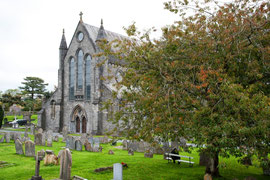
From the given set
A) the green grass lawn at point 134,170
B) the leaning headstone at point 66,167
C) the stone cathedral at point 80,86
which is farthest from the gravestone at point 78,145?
the stone cathedral at point 80,86

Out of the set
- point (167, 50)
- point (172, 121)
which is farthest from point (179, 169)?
point (167, 50)

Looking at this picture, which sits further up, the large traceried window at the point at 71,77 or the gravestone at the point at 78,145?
the large traceried window at the point at 71,77

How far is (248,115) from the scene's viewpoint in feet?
20.7

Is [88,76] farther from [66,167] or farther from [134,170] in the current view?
[66,167]

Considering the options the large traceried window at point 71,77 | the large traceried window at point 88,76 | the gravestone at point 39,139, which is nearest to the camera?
the gravestone at point 39,139

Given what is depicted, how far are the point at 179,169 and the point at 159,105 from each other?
478cm

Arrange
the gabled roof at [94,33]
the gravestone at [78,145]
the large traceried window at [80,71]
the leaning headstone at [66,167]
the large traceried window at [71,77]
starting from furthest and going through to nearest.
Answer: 1. the large traceried window at [71,77]
2. the large traceried window at [80,71]
3. the gabled roof at [94,33]
4. the gravestone at [78,145]
5. the leaning headstone at [66,167]

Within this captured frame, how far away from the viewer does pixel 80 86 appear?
103 ft

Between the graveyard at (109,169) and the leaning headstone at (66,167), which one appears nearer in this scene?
the leaning headstone at (66,167)

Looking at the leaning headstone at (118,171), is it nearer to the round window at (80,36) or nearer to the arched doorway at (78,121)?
the arched doorway at (78,121)

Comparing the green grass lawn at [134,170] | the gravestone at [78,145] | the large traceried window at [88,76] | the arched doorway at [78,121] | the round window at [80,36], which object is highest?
the round window at [80,36]

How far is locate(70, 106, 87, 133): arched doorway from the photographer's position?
30.9 meters

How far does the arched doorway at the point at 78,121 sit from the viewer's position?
30.9m

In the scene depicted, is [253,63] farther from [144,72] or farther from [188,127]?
[144,72]
